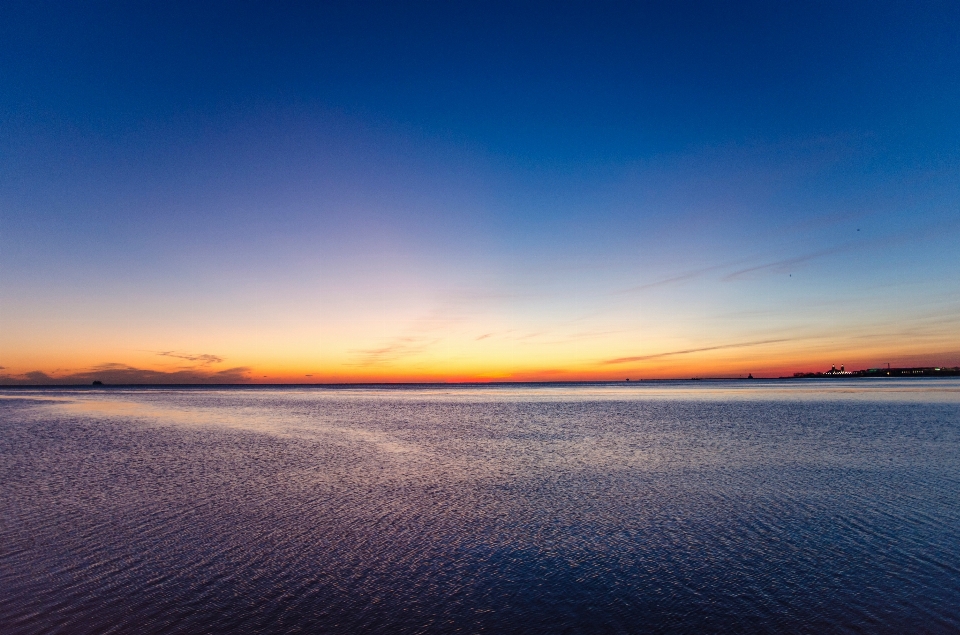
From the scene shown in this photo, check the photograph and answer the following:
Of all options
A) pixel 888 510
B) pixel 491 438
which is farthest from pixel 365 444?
pixel 888 510

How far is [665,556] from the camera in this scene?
11281 millimetres

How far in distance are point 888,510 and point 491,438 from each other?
22.3m

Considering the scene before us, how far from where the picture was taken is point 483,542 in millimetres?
12273

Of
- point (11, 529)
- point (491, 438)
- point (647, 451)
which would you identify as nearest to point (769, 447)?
point (647, 451)

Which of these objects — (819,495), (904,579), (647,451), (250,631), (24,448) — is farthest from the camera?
(24,448)

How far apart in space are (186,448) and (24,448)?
338 inches

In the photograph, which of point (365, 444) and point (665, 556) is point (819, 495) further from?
point (365, 444)

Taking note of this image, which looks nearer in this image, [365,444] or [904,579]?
[904,579]

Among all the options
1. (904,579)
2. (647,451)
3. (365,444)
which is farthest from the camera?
(365,444)

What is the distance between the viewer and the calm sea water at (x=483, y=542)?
8523 millimetres

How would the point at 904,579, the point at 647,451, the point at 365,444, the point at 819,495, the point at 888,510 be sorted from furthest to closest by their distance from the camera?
the point at 365,444 → the point at 647,451 → the point at 819,495 → the point at 888,510 → the point at 904,579

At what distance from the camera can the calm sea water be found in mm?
8523

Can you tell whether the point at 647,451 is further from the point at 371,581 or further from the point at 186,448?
the point at 186,448

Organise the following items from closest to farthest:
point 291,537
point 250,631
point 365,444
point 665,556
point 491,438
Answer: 1. point 250,631
2. point 665,556
3. point 291,537
4. point 365,444
5. point 491,438
